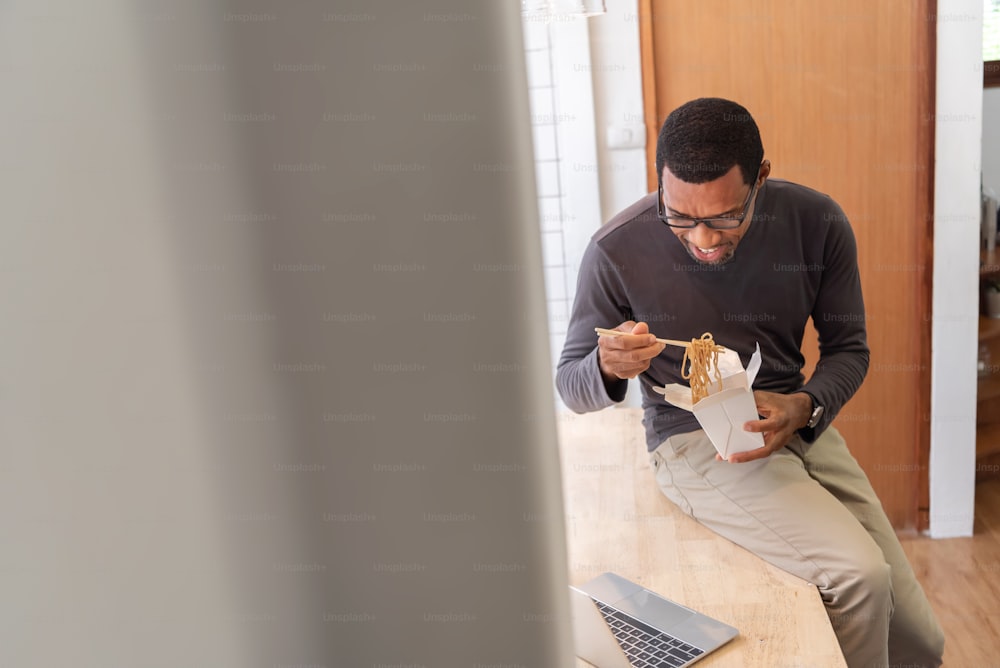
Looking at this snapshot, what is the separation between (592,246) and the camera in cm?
181

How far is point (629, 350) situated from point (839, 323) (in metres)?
0.56

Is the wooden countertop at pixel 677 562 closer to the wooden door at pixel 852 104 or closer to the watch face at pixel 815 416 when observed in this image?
the watch face at pixel 815 416

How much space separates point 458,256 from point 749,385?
52.1 inches

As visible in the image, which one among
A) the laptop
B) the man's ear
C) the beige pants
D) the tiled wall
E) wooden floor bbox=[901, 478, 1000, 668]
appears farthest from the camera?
the tiled wall

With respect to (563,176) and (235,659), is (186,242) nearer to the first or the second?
(235,659)

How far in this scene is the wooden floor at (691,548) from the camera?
4.78 feet

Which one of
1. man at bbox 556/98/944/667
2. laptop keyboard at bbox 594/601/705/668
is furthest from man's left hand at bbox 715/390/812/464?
laptop keyboard at bbox 594/601/705/668

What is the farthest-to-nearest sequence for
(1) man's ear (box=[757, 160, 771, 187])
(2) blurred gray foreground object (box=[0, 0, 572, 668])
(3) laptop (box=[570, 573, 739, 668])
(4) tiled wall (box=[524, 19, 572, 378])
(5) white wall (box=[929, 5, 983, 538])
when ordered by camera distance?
(4) tiled wall (box=[524, 19, 572, 378]) < (5) white wall (box=[929, 5, 983, 538]) < (1) man's ear (box=[757, 160, 771, 187]) < (3) laptop (box=[570, 573, 739, 668]) < (2) blurred gray foreground object (box=[0, 0, 572, 668])

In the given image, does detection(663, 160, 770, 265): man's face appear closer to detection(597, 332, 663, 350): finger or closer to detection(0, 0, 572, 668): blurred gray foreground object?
detection(597, 332, 663, 350): finger

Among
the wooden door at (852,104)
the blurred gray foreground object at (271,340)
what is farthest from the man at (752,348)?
the blurred gray foreground object at (271,340)

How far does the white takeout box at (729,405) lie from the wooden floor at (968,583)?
3.76 feet

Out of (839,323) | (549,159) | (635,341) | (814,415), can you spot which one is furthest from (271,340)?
(549,159)

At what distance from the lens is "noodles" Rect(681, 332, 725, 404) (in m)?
1.50

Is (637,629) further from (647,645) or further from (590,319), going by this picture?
(590,319)
